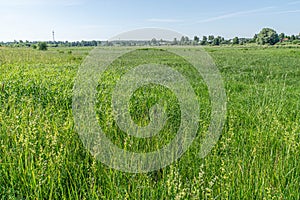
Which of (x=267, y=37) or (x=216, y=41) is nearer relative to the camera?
(x=267, y=37)

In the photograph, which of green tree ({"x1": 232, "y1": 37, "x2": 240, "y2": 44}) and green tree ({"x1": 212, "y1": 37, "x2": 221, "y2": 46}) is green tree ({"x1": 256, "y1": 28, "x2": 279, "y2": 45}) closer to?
green tree ({"x1": 232, "y1": 37, "x2": 240, "y2": 44})

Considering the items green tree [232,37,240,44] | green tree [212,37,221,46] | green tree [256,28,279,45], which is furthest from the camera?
green tree [232,37,240,44]

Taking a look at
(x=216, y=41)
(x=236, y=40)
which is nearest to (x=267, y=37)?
(x=236, y=40)

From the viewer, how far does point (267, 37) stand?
91938mm

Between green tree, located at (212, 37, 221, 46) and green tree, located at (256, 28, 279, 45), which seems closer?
green tree, located at (256, 28, 279, 45)

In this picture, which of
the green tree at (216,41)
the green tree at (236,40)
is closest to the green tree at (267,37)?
the green tree at (236,40)

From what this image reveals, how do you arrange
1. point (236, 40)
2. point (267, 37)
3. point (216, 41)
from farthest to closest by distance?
point (236, 40)
point (216, 41)
point (267, 37)

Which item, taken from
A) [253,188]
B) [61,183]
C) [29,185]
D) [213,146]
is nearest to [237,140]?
[213,146]

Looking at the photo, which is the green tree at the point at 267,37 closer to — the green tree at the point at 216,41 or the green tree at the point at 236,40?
the green tree at the point at 236,40

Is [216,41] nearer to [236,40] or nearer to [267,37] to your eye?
[236,40]

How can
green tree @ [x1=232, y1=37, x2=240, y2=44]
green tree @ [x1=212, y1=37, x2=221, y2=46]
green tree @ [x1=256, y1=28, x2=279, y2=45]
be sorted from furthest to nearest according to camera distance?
green tree @ [x1=232, y1=37, x2=240, y2=44]
green tree @ [x1=212, y1=37, x2=221, y2=46]
green tree @ [x1=256, y1=28, x2=279, y2=45]

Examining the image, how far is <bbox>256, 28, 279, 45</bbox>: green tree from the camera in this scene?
89.8 metres

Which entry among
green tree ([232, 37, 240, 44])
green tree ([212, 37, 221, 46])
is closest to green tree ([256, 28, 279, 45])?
green tree ([232, 37, 240, 44])

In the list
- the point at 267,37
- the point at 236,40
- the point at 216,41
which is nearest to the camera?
the point at 267,37
